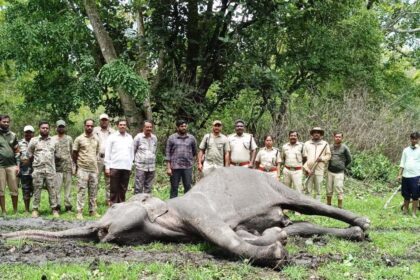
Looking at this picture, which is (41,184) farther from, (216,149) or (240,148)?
(240,148)

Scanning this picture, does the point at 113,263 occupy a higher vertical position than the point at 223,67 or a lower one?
lower

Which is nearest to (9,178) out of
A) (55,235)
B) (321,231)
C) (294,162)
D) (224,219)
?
(55,235)

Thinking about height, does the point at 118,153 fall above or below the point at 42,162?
above

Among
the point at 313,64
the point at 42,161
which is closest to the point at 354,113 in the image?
the point at 313,64

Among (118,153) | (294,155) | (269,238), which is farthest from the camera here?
(294,155)

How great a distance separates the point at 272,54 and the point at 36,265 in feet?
48.5

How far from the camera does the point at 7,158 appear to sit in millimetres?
9734

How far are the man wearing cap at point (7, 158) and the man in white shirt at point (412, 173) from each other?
26.9 feet

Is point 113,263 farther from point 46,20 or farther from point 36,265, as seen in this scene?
point 46,20

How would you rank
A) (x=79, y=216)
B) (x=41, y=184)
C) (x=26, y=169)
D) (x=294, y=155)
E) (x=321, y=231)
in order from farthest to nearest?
(x=294, y=155) < (x=26, y=169) < (x=41, y=184) < (x=79, y=216) < (x=321, y=231)

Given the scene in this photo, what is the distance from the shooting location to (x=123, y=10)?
17.1 metres

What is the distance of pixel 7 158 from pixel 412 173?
8.45 meters

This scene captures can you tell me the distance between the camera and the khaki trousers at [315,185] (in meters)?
11.0

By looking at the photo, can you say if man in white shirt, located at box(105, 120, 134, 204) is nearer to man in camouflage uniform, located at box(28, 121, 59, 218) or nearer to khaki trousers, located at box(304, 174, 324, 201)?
man in camouflage uniform, located at box(28, 121, 59, 218)
